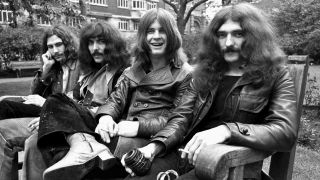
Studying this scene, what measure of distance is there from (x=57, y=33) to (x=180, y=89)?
5.31 ft

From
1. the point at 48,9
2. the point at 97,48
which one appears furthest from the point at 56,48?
the point at 48,9

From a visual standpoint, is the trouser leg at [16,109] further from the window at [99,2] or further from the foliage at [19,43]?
the window at [99,2]

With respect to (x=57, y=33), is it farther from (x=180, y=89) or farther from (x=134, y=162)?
(x=134, y=162)

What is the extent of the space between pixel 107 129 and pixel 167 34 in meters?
0.86

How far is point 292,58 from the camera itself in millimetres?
2516

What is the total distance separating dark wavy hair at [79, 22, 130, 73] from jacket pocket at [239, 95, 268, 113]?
1498 mm

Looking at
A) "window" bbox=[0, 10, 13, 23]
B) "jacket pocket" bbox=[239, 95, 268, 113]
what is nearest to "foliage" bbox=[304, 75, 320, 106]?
"jacket pocket" bbox=[239, 95, 268, 113]

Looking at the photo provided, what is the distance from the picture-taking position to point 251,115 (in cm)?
220

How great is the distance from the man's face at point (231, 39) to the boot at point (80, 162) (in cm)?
97

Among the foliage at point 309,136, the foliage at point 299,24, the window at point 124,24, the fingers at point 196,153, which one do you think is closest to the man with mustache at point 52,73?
the fingers at point 196,153

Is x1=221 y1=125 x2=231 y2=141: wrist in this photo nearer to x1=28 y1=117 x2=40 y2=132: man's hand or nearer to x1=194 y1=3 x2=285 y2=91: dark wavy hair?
x1=194 y1=3 x2=285 y2=91: dark wavy hair

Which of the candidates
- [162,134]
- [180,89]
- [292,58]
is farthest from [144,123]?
[292,58]

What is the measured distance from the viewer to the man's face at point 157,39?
2.84 meters

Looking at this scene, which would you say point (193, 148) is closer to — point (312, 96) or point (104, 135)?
point (104, 135)
